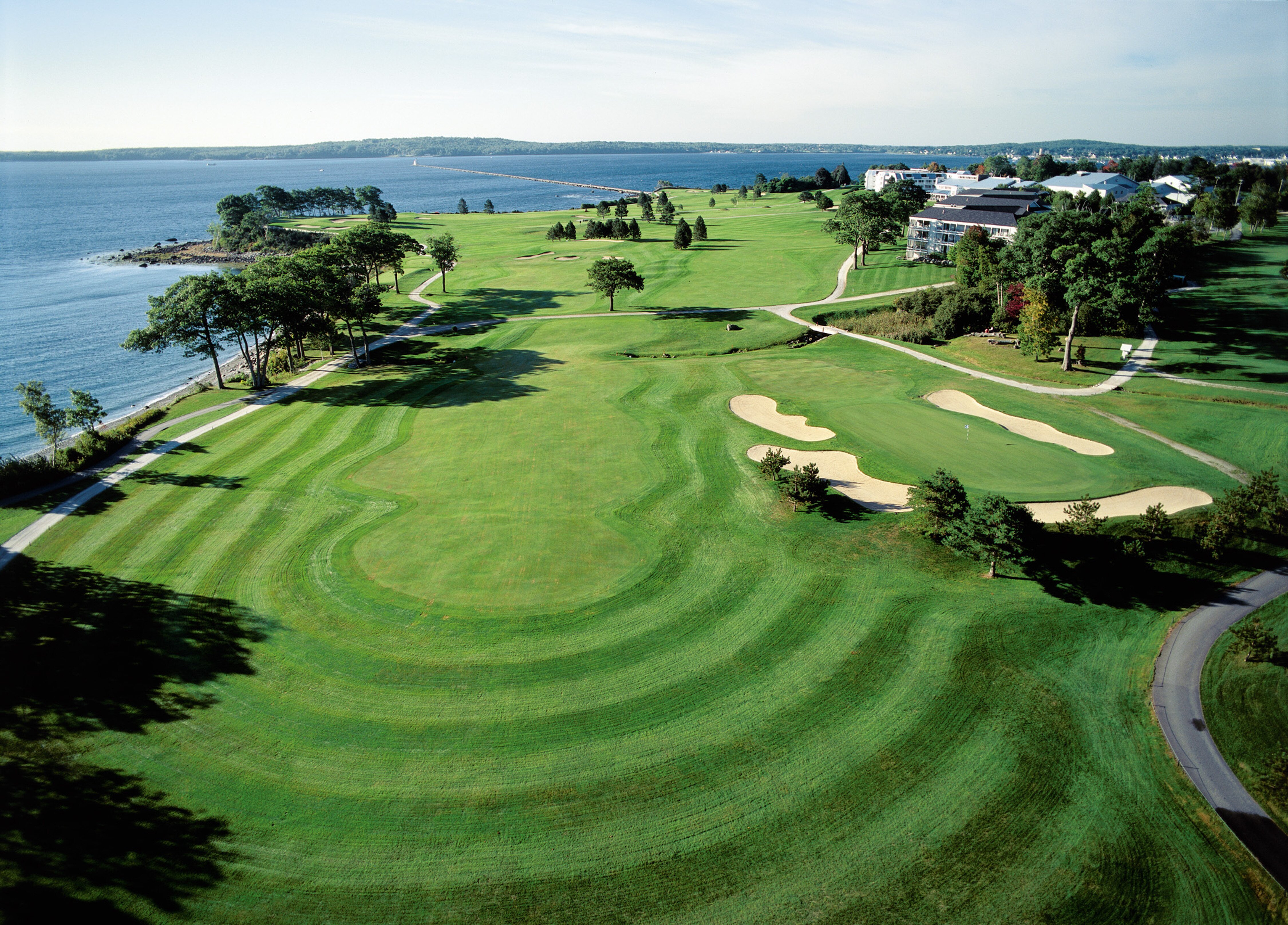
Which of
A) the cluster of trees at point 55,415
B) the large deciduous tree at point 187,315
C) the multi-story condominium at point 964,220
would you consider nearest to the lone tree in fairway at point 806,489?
the cluster of trees at point 55,415

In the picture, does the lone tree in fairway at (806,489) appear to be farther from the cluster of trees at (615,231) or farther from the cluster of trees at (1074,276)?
the cluster of trees at (615,231)

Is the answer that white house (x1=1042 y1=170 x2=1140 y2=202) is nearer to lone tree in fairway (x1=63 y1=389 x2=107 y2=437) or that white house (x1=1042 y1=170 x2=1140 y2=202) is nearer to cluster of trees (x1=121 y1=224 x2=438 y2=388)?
cluster of trees (x1=121 y1=224 x2=438 y2=388)

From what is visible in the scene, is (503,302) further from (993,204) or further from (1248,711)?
(1248,711)

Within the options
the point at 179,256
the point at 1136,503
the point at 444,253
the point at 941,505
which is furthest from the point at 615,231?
the point at 1136,503

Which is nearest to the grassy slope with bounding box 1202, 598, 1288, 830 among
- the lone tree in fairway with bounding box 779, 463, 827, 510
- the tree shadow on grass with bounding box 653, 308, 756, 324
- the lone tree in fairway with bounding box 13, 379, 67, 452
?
the lone tree in fairway with bounding box 779, 463, 827, 510

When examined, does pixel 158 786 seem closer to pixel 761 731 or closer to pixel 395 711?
pixel 395 711
